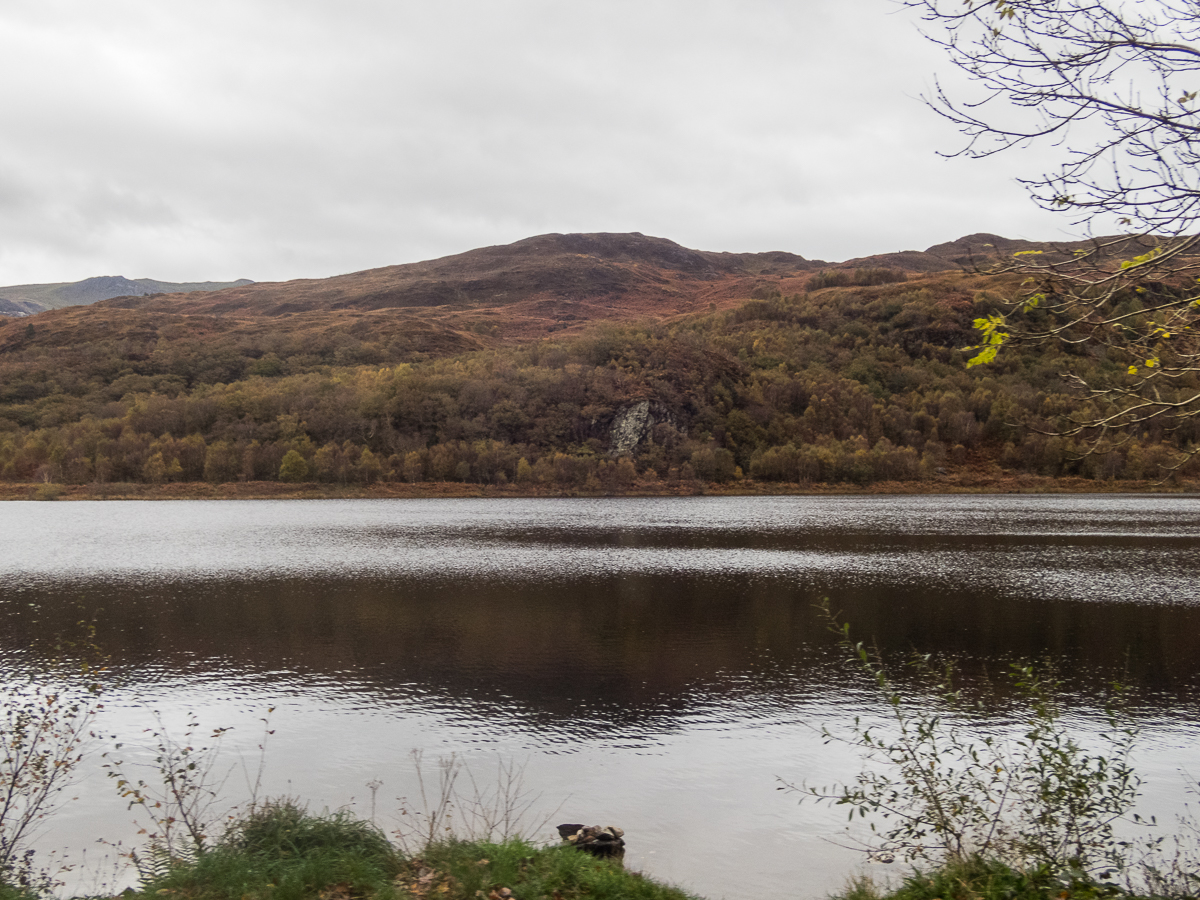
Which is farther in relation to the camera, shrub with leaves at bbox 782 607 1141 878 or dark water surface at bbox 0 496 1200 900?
dark water surface at bbox 0 496 1200 900

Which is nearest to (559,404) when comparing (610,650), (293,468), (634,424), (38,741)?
(634,424)

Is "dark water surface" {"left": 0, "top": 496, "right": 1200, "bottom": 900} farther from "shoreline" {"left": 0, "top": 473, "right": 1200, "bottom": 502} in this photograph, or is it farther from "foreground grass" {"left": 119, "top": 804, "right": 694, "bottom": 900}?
"shoreline" {"left": 0, "top": 473, "right": 1200, "bottom": 502}

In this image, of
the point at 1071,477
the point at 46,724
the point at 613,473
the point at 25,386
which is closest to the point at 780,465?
the point at 613,473

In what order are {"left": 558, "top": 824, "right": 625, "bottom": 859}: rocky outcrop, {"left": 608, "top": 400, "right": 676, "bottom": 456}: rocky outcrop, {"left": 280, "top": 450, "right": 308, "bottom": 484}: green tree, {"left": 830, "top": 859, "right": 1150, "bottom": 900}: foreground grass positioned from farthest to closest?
{"left": 608, "top": 400, "right": 676, "bottom": 456}: rocky outcrop < {"left": 280, "top": 450, "right": 308, "bottom": 484}: green tree < {"left": 558, "top": 824, "right": 625, "bottom": 859}: rocky outcrop < {"left": 830, "top": 859, "right": 1150, "bottom": 900}: foreground grass

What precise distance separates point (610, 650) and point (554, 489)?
87202 mm

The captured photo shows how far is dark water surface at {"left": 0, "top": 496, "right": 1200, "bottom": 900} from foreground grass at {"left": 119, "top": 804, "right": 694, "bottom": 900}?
1742mm

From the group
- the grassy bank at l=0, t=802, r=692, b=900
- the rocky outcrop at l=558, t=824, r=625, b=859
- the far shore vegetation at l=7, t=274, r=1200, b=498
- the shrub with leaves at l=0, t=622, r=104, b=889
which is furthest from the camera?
the far shore vegetation at l=7, t=274, r=1200, b=498

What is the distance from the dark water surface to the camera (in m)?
11.6

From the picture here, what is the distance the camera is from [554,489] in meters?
108

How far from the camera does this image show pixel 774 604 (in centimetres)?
2695

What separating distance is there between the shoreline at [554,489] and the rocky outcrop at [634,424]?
8.18 m

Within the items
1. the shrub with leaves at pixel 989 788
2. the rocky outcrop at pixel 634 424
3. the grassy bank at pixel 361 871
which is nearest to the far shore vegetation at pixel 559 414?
the rocky outcrop at pixel 634 424

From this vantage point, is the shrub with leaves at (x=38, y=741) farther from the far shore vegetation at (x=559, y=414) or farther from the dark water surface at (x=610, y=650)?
the far shore vegetation at (x=559, y=414)

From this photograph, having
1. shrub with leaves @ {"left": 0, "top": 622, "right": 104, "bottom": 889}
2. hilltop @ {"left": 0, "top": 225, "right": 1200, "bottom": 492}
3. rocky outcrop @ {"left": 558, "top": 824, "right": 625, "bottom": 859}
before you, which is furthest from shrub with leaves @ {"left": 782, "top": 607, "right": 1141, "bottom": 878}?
hilltop @ {"left": 0, "top": 225, "right": 1200, "bottom": 492}
